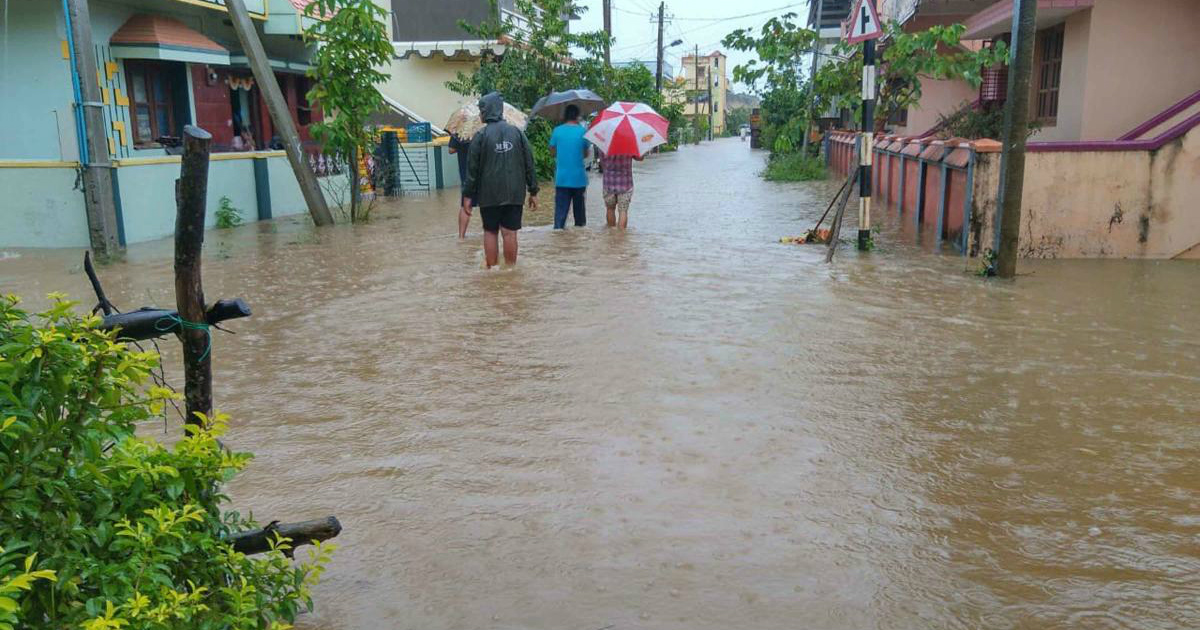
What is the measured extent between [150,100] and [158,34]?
1309 millimetres

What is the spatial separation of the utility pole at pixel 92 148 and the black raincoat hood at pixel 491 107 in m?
4.76

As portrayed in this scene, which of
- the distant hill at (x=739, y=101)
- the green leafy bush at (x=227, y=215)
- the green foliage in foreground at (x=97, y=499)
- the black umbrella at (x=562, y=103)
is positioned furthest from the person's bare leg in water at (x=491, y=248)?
the distant hill at (x=739, y=101)

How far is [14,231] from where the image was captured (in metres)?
12.3

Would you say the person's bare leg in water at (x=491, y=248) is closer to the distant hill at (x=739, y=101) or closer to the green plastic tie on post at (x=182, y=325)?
the green plastic tie on post at (x=182, y=325)

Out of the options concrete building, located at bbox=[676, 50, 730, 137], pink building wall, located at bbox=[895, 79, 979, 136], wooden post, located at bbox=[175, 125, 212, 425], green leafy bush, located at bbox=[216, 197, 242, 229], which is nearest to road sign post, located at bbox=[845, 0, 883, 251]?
wooden post, located at bbox=[175, 125, 212, 425]

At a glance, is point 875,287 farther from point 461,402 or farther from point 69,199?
point 69,199

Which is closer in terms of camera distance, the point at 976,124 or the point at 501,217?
the point at 501,217

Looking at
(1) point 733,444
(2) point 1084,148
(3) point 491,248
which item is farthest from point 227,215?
(1) point 733,444

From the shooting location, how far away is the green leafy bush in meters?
14.6

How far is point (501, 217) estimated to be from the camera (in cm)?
968

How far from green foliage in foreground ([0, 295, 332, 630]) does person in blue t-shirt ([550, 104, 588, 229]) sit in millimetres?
9818

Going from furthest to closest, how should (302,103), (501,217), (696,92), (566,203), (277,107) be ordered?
(696,92) → (302,103) → (277,107) → (566,203) → (501,217)

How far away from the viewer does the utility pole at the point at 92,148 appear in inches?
421

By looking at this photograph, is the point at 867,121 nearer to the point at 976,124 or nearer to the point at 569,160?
the point at 569,160
